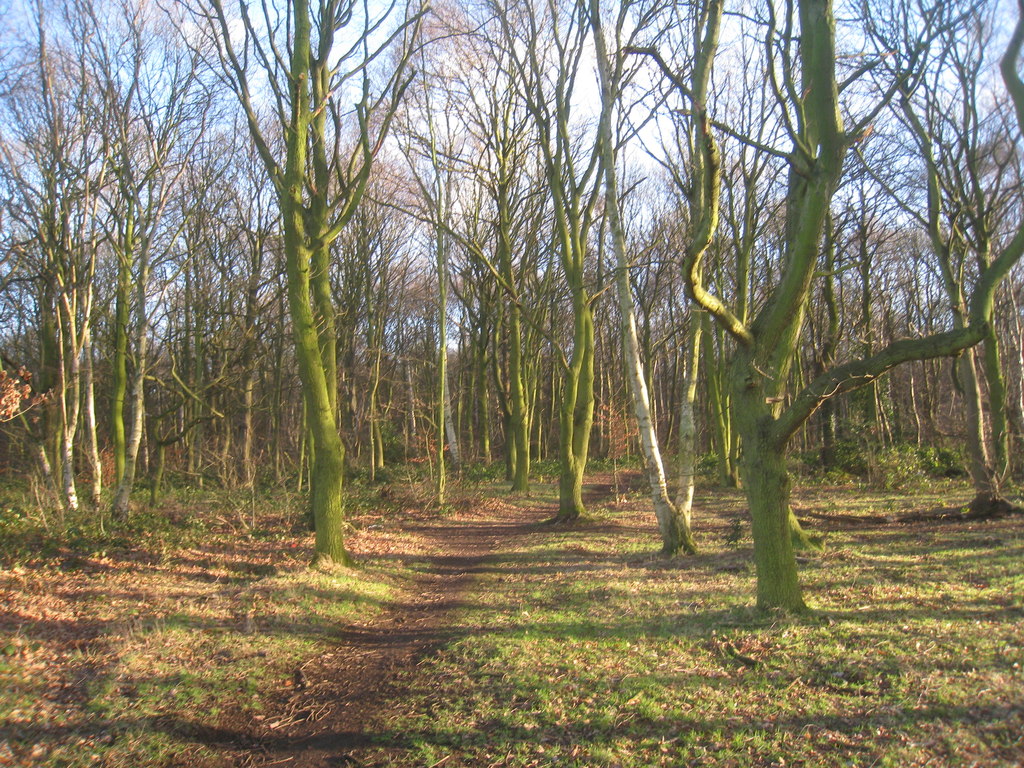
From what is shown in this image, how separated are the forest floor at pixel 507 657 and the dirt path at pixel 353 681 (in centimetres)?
3

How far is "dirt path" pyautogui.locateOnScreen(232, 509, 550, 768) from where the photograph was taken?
15.0 feet

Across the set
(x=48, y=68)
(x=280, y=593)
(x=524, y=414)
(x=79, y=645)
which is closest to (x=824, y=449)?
(x=524, y=414)

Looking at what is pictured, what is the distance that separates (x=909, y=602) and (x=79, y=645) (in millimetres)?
7768

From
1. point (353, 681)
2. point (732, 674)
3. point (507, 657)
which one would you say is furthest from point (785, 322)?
point (353, 681)

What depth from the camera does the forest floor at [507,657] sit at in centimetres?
434

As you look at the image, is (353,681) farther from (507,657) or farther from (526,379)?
(526,379)

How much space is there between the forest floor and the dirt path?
1.1 inches

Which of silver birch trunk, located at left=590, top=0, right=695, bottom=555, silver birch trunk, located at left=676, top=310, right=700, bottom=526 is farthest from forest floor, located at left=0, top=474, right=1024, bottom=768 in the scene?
silver birch trunk, located at left=676, top=310, right=700, bottom=526

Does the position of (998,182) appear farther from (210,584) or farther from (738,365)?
(210,584)

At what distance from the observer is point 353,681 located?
229 inches

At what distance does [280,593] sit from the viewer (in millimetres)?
7781

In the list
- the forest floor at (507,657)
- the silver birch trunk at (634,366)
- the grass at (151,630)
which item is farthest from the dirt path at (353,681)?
the silver birch trunk at (634,366)

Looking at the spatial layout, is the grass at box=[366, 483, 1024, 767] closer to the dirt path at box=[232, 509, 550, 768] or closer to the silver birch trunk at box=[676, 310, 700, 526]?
the dirt path at box=[232, 509, 550, 768]

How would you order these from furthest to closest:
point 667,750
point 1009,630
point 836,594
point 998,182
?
point 998,182 < point 836,594 < point 1009,630 < point 667,750
